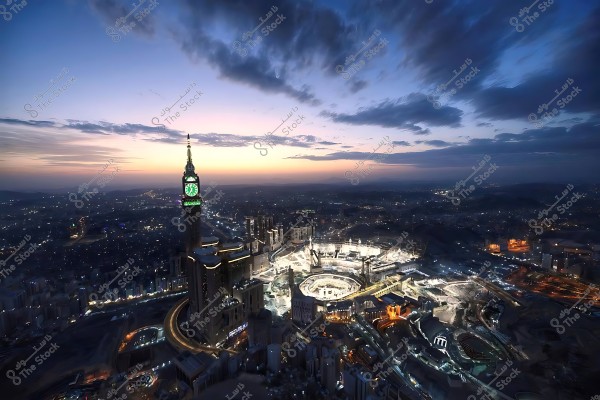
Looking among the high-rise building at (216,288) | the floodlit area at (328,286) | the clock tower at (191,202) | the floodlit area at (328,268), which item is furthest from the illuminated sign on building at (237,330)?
the clock tower at (191,202)

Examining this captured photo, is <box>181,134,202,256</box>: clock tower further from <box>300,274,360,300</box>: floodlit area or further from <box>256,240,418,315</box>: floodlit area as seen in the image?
A: <box>300,274,360,300</box>: floodlit area

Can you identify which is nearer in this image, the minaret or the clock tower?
the minaret

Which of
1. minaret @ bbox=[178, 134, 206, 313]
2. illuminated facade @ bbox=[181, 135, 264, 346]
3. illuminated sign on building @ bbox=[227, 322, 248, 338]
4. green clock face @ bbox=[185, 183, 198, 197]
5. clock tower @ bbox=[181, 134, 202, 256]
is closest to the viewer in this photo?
illuminated facade @ bbox=[181, 135, 264, 346]

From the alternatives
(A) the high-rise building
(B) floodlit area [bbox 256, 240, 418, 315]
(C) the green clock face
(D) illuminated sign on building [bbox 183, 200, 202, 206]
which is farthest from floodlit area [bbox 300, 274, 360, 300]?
(C) the green clock face

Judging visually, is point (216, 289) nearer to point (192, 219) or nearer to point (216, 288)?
point (216, 288)

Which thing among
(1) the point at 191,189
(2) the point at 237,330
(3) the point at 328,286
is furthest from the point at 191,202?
(3) the point at 328,286

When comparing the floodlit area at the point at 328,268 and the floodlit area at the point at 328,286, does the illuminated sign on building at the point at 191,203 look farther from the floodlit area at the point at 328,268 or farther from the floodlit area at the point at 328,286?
the floodlit area at the point at 328,286

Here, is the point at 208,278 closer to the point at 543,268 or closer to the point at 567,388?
the point at 567,388
